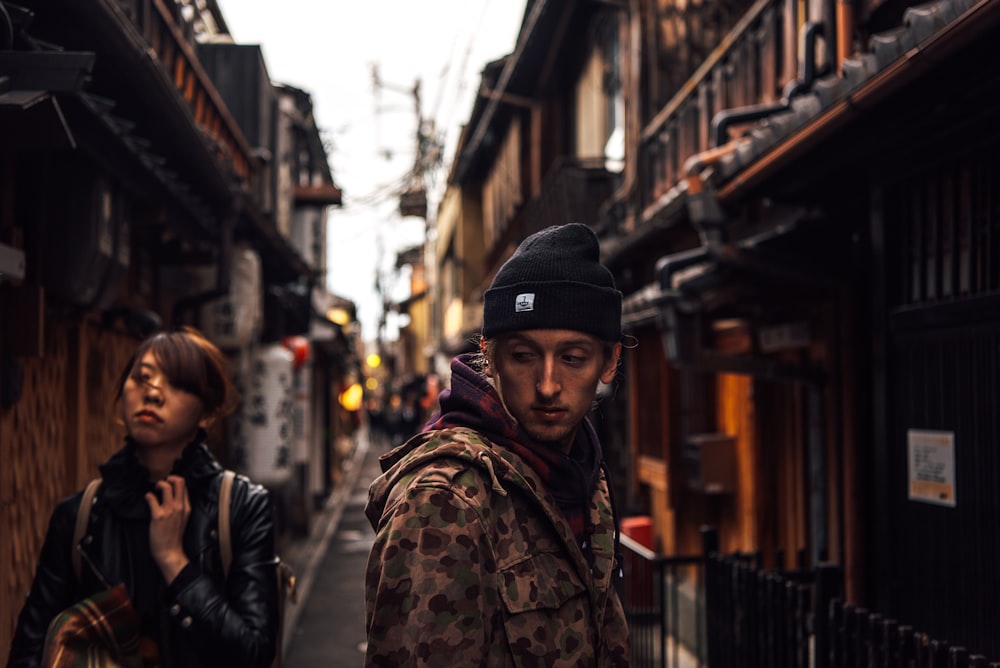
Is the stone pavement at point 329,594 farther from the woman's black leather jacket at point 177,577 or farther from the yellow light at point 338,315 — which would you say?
the yellow light at point 338,315

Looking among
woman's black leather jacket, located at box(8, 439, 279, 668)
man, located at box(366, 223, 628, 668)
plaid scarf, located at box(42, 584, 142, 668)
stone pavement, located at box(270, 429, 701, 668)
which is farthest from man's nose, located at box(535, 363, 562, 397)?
stone pavement, located at box(270, 429, 701, 668)

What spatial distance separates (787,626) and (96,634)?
3.57 meters

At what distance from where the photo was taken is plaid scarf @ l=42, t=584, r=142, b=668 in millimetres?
3232

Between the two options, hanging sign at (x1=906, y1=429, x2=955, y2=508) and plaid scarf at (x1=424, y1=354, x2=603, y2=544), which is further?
hanging sign at (x1=906, y1=429, x2=955, y2=508)

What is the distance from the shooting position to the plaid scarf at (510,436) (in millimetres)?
2562

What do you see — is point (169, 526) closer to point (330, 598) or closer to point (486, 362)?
point (486, 362)

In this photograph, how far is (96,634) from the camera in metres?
3.26

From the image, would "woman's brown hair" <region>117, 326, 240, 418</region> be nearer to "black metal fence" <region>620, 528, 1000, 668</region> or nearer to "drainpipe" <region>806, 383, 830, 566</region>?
"black metal fence" <region>620, 528, 1000, 668</region>

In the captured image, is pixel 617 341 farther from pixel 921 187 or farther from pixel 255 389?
pixel 255 389

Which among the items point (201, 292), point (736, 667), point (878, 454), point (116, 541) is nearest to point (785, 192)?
point (878, 454)

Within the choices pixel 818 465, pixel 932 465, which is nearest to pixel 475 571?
pixel 932 465

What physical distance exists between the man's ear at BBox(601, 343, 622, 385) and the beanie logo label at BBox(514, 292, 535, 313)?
0.32 m

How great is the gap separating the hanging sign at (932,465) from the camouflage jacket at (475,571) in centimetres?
362

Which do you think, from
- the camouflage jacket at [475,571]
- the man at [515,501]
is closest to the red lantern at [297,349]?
the man at [515,501]
